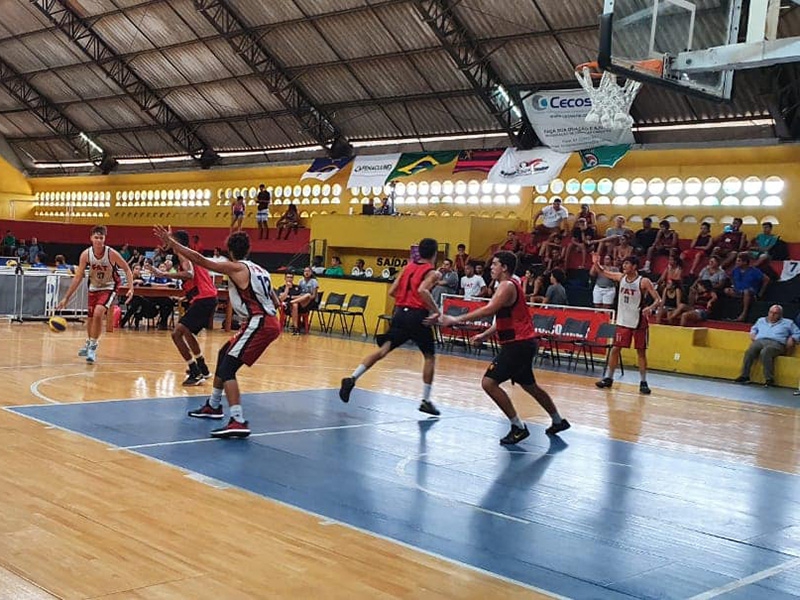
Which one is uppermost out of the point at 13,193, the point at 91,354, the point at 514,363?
the point at 13,193

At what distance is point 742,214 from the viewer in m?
22.3

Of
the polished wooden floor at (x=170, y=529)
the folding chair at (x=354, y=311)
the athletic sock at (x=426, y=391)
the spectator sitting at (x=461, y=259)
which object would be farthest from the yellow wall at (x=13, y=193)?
the athletic sock at (x=426, y=391)

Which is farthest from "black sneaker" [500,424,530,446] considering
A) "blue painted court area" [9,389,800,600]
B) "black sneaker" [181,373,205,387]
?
"black sneaker" [181,373,205,387]

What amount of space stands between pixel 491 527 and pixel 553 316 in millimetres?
13898

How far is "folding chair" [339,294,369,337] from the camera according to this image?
923 inches

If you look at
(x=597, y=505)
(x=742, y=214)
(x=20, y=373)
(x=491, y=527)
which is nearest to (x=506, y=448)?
(x=597, y=505)

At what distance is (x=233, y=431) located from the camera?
319 inches

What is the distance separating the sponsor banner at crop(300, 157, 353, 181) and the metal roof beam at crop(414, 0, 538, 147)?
23.8ft

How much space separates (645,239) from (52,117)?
28861mm

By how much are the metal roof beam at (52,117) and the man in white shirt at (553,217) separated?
2453cm

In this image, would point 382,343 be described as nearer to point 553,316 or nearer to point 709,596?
point 709,596

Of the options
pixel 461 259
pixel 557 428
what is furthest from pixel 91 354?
pixel 461 259

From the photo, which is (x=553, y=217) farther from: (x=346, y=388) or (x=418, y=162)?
(x=346, y=388)

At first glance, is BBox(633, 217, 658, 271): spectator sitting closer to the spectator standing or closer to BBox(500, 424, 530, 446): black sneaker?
BBox(500, 424, 530, 446): black sneaker
